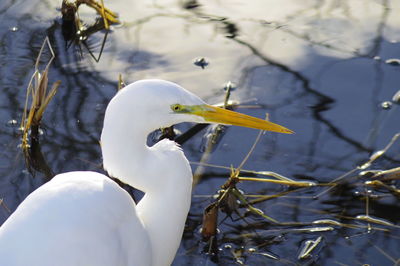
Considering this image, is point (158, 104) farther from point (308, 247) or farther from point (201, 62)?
point (201, 62)

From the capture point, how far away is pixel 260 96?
12.1 ft

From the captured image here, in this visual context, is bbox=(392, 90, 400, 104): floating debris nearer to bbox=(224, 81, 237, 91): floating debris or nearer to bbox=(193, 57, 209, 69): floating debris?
bbox=(224, 81, 237, 91): floating debris

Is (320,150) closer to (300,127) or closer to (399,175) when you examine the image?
(300,127)

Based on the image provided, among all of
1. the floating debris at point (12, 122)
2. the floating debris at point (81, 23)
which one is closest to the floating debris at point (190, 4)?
the floating debris at point (81, 23)

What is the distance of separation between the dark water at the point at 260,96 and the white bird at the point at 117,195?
526mm

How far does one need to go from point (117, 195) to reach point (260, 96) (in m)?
1.51

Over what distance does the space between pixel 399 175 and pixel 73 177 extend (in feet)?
4.94

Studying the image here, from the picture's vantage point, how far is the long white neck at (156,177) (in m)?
2.26

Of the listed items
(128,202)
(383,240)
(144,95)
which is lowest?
(383,240)

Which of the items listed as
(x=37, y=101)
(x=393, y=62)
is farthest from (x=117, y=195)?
(x=393, y=62)

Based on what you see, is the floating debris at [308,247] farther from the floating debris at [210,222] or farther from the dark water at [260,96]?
the floating debris at [210,222]

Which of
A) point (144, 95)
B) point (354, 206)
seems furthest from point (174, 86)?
point (354, 206)

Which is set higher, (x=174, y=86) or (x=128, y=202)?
(x=174, y=86)

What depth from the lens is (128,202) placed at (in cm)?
242
